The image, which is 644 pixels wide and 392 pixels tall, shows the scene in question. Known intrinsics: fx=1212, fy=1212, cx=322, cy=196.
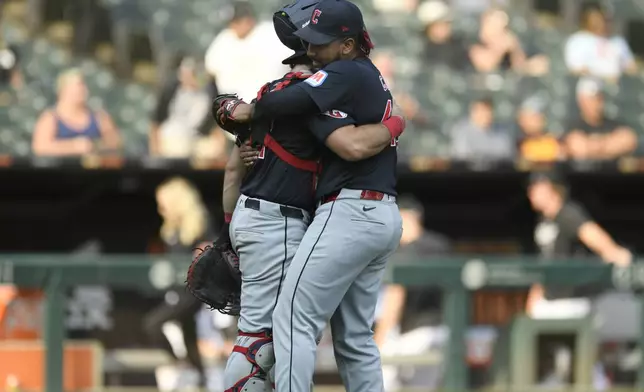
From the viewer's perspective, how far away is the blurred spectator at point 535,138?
864 centimetres

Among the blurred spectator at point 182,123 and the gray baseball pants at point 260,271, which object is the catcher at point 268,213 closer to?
the gray baseball pants at point 260,271

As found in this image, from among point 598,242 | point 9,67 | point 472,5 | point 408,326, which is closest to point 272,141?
point 408,326

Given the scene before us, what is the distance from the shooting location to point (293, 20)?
3.97 m

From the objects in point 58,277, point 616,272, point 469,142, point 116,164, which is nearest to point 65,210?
point 116,164

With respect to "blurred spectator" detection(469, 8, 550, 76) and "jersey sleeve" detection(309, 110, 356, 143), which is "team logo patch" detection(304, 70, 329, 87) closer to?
"jersey sleeve" detection(309, 110, 356, 143)

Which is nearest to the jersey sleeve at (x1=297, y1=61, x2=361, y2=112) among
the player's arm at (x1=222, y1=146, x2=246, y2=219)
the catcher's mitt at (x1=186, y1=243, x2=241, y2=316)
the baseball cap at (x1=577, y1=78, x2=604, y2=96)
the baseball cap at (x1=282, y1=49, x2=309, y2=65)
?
the baseball cap at (x1=282, y1=49, x2=309, y2=65)

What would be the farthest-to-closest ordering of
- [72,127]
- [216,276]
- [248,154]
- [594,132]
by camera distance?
[594,132] < [72,127] < [216,276] < [248,154]

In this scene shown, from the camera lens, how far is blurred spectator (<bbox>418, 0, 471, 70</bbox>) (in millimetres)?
8805

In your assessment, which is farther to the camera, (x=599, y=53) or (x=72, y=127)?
(x=599, y=53)

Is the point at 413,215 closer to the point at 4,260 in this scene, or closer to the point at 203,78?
the point at 203,78

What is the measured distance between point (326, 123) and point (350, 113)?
0.32 feet

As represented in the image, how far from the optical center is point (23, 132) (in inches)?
324

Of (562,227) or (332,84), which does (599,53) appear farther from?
(332,84)

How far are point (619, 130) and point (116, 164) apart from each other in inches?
144
